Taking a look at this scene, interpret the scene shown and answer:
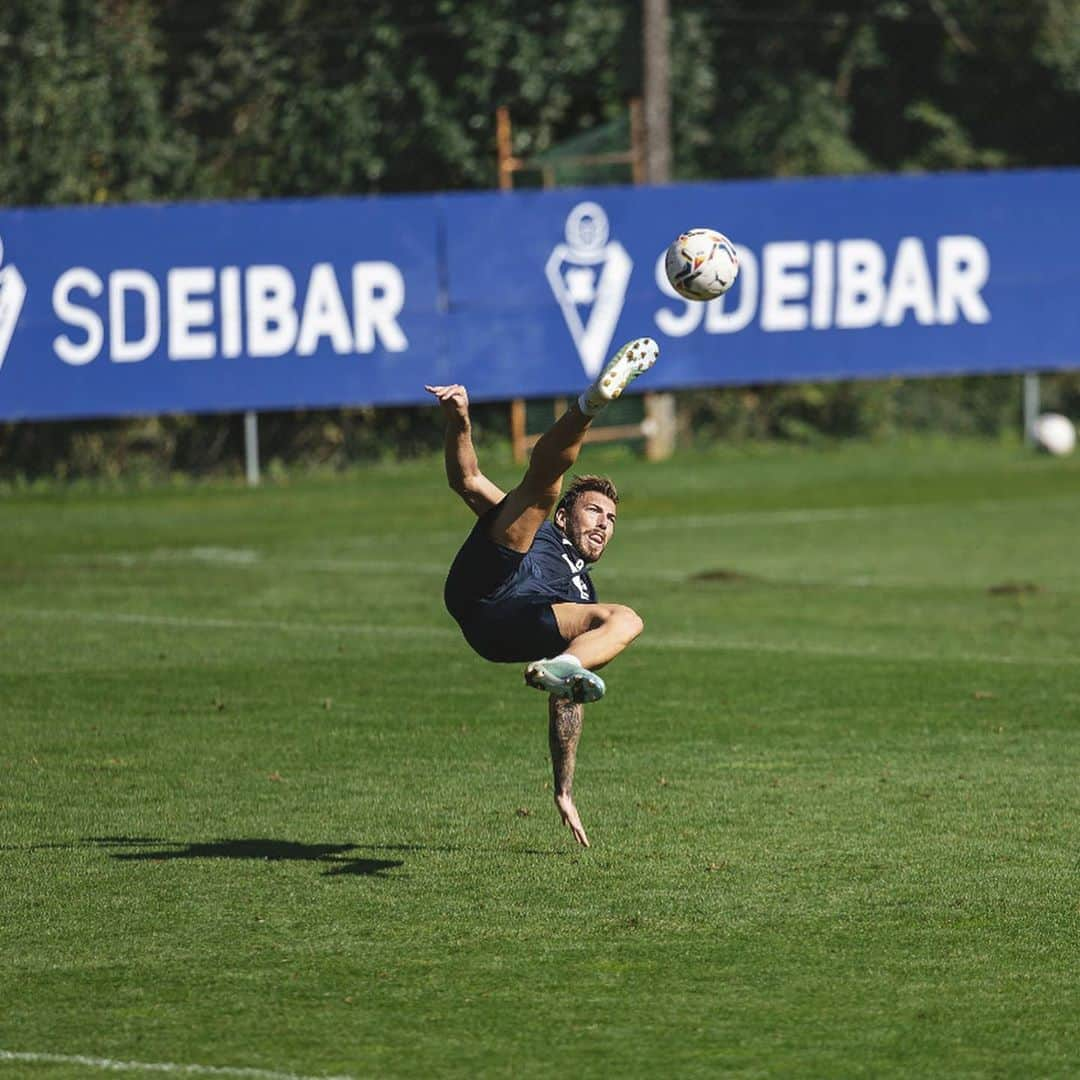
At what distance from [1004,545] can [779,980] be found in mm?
14429

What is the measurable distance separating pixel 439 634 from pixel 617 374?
7.52 m

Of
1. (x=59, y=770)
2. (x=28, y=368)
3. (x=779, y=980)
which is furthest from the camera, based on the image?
(x=28, y=368)

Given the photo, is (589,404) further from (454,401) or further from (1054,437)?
(1054,437)

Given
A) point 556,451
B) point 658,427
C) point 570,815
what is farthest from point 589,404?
point 658,427

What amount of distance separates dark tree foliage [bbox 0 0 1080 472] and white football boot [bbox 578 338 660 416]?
19276 mm

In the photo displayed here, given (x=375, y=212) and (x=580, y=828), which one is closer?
(x=580, y=828)

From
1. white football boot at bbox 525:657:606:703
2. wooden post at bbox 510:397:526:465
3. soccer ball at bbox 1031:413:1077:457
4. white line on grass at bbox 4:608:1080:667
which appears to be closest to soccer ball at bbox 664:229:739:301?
white football boot at bbox 525:657:606:703

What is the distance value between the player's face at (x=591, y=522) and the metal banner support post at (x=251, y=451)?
53.9 ft

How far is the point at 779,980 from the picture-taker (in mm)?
8086

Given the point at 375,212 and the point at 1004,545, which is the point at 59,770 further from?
the point at 375,212

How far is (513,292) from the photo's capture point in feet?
88.3

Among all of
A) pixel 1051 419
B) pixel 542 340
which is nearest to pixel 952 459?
pixel 1051 419

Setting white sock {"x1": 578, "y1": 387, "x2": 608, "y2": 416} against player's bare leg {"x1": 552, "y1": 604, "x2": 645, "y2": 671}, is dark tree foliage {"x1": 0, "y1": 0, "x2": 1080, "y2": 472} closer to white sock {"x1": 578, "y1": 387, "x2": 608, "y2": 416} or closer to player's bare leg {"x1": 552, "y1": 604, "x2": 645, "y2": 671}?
player's bare leg {"x1": 552, "y1": 604, "x2": 645, "y2": 671}

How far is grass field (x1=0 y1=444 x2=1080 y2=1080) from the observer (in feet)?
24.9
